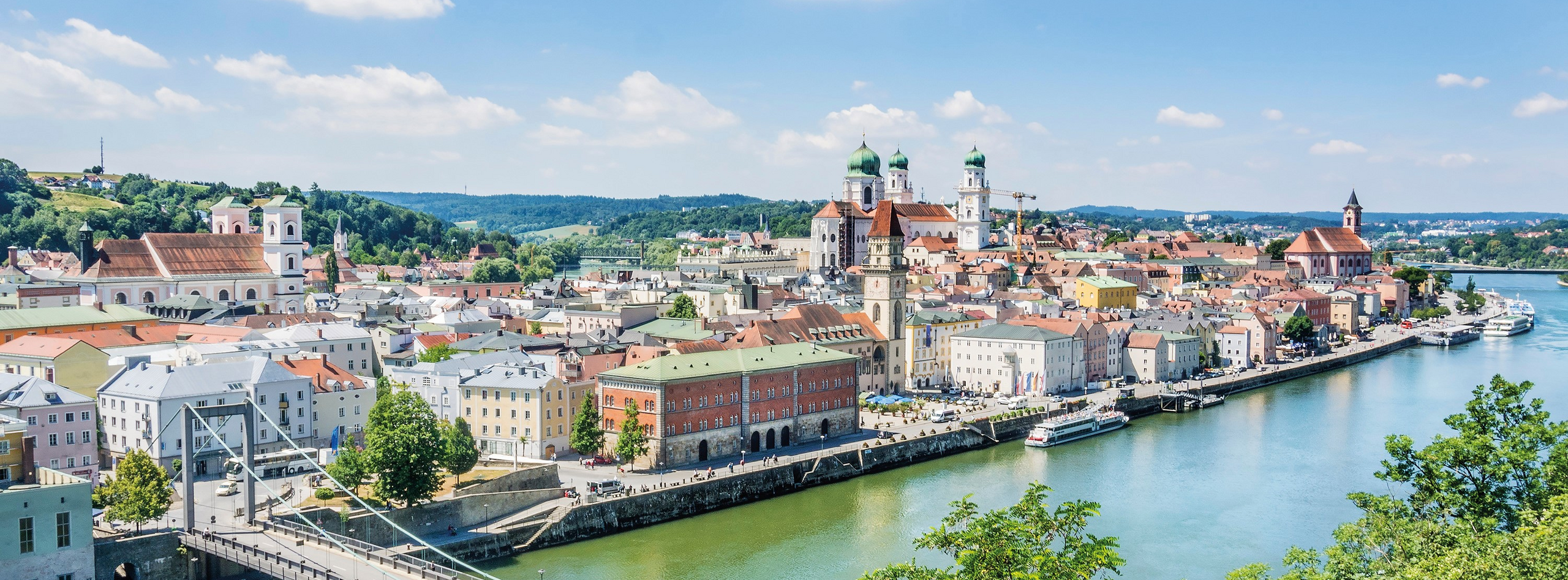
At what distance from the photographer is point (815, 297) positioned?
182 feet

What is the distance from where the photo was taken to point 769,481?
29031 millimetres

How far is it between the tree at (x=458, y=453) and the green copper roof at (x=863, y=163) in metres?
62.8

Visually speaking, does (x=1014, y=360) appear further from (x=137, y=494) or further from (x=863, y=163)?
(x=863, y=163)

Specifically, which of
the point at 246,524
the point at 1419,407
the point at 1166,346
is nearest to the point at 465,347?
the point at 246,524

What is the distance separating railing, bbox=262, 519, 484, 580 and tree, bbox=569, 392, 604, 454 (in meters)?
6.27

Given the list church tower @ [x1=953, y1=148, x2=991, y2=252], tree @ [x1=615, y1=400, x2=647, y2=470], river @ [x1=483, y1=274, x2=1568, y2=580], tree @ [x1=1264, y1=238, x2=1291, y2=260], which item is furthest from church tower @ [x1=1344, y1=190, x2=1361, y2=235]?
tree @ [x1=615, y1=400, x2=647, y2=470]

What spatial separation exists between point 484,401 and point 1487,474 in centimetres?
2007

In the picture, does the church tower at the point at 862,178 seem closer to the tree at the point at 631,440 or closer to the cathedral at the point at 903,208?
the cathedral at the point at 903,208

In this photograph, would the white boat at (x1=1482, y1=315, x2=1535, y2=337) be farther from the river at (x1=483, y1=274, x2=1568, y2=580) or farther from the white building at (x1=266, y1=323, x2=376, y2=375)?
the white building at (x1=266, y1=323, x2=376, y2=375)

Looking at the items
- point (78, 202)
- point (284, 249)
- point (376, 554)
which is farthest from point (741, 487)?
point (78, 202)

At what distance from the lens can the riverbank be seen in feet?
78.5

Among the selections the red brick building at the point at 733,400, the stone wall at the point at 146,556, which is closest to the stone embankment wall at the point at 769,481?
the red brick building at the point at 733,400

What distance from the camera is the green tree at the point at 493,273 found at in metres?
76.2

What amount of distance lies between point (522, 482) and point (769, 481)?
596 cm
